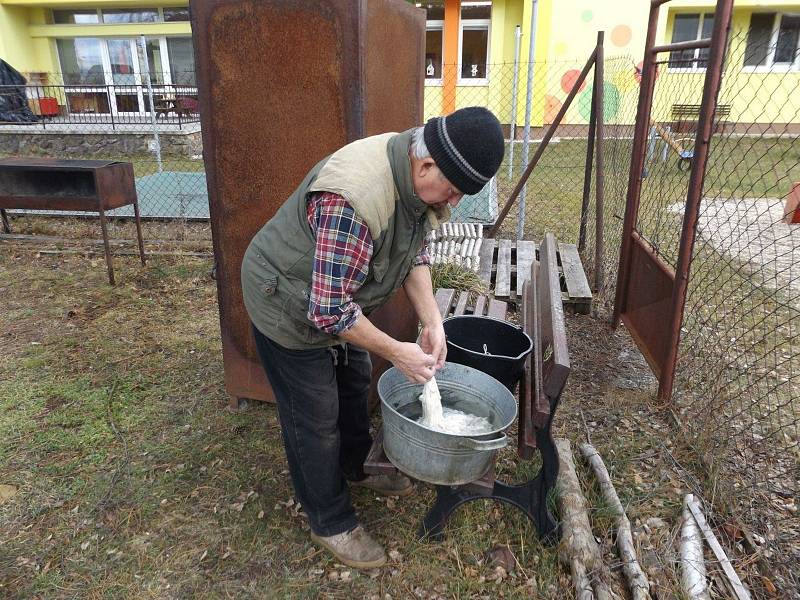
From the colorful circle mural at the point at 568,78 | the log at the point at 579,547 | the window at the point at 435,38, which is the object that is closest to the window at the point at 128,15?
the window at the point at 435,38

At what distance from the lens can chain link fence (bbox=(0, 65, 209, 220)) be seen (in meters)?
8.59

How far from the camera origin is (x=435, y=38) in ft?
53.5

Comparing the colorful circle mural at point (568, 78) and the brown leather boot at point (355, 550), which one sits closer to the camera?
the brown leather boot at point (355, 550)

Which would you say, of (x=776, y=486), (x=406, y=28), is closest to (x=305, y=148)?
(x=406, y=28)

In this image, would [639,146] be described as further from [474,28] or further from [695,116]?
[474,28]

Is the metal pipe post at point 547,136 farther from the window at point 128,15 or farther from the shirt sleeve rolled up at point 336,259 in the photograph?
the window at point 128,15

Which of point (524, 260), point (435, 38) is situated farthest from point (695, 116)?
point (435, 38)

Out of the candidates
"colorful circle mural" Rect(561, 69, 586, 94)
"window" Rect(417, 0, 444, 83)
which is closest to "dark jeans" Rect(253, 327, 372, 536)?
"colorful circle mural" Rect(561, 69, 586, 94)

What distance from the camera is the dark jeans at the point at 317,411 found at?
2.16 m

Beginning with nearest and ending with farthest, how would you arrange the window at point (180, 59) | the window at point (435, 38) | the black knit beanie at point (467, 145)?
1. the black knit beanie at point (467, 145)
2. the window at point (435, 38)
3. the window at point (180, 59)

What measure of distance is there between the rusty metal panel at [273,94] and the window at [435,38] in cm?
1404

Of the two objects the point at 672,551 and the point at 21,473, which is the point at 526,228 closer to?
the point at 672,551

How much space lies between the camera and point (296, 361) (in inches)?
83.4

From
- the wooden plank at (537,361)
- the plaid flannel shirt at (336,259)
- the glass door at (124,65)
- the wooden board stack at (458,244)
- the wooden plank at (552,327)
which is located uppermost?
the glass door at (124,65)
